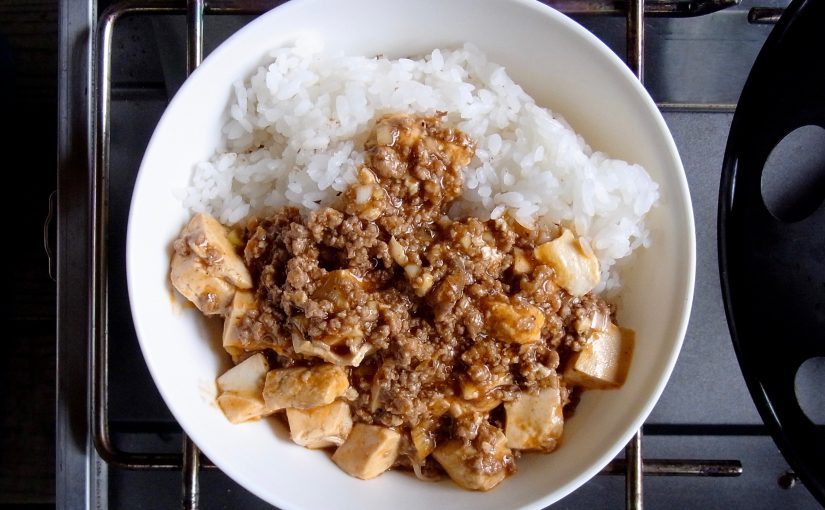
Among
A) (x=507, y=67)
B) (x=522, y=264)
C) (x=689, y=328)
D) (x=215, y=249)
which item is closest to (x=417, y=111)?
(x=507, y=67)

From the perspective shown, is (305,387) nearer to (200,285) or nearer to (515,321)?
(200,285)

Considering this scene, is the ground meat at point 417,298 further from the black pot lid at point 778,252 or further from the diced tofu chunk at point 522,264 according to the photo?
the black pot lid at point 778,252

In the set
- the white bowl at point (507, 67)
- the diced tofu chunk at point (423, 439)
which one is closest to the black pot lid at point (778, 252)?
the white bowl at point (507, 67)

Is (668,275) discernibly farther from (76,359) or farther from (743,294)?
(76,359)

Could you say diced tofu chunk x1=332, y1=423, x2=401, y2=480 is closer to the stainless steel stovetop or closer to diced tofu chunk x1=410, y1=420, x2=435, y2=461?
diced tofu chunk x1=410, y1=420, x2=435, y2=461

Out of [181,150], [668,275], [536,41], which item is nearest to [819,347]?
[668,275]

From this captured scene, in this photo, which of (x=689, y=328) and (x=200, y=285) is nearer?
(x=200, y=285)
